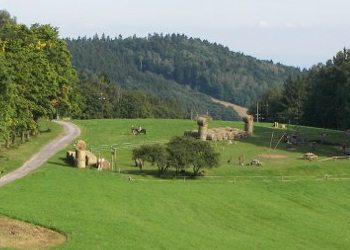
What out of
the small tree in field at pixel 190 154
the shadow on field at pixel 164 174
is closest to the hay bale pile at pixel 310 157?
the small tree in field at pixel 190 154

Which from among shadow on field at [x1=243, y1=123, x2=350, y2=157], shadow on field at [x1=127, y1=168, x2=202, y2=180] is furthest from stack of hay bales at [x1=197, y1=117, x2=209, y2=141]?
shadow on field at [x1=127, y1=168, x2=202, y2=180]

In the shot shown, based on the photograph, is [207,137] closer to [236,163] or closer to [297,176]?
[236,163]

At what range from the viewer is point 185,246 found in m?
33.1

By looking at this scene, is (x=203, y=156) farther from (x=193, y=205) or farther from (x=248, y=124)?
(x=248, y=124)

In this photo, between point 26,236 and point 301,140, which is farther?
point 301,140

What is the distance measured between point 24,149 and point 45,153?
291cm

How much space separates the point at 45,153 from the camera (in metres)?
66.4

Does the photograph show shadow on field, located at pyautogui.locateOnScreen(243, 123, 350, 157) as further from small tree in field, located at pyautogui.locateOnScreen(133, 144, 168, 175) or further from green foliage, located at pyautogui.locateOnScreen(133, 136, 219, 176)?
small tree in field, located at pyautogui.locateOnScreen(133, 144, 168, 175)

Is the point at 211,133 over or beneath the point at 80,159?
over

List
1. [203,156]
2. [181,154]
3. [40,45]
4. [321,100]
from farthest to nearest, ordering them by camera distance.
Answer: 1. [321,100]
2. [40,45]
3. [203,156]
4. [181,154]

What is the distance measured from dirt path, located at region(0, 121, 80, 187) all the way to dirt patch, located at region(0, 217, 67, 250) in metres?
14.1

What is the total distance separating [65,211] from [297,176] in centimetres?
3310

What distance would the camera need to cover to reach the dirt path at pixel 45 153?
2045 inches

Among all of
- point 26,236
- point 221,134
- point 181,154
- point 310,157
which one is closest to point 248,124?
point 221,134
